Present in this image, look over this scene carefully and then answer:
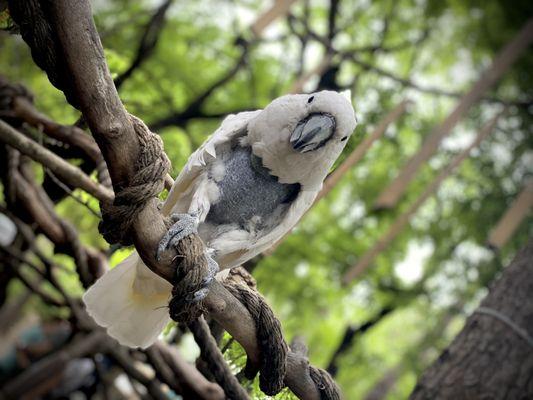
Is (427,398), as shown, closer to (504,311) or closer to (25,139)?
(504,311)

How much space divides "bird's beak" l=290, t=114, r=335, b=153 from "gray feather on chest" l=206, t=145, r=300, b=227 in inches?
4.8

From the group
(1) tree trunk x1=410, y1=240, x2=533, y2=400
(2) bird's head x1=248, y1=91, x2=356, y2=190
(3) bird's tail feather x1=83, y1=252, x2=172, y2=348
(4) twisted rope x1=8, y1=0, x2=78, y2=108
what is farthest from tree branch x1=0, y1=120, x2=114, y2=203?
(1) tree trunk x1=410, y1=240, x2=533, y2=400

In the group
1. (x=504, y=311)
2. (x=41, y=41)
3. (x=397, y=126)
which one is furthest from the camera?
(x=397, y=126)

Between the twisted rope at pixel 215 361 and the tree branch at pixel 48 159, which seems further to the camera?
the tree branch at pixel 48 159

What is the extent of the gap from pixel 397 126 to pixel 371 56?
26.4 inches

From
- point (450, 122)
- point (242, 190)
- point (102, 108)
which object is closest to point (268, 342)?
point (242, 190)

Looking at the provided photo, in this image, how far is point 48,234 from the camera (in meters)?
2.00

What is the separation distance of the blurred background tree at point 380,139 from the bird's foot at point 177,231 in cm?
232

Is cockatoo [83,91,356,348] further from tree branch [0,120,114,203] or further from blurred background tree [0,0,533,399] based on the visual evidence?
blurred background tree [0,0,533,399]

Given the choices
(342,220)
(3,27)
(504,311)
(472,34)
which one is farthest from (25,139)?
(472,34)

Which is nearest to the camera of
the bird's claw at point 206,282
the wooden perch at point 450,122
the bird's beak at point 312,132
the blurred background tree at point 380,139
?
the bird's claw at point 206,282

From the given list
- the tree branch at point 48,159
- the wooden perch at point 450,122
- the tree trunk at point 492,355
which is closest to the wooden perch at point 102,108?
the tree branch at point 48,159

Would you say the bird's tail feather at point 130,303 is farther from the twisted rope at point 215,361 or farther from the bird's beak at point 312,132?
the bird's beak at point 312,132

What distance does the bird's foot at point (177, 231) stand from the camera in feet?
3.81
